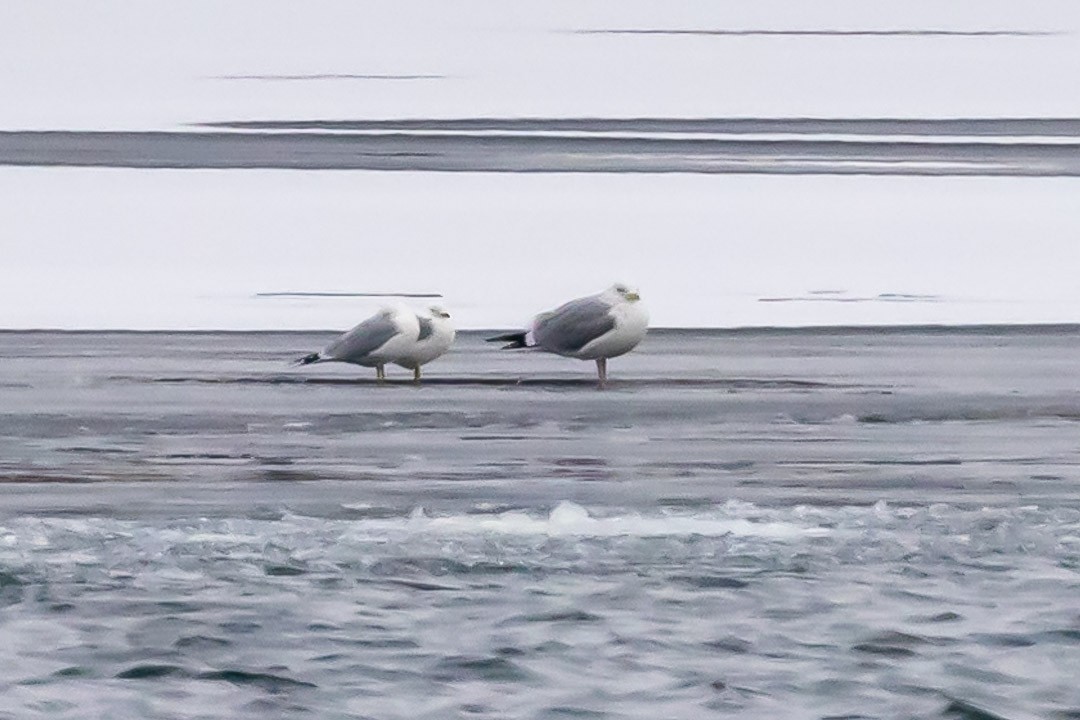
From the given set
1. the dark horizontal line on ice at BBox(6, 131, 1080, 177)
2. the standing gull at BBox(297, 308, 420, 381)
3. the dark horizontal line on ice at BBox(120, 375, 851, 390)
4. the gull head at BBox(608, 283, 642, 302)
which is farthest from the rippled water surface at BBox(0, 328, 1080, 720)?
the dark horizontal line on ice at BBox(6, 131, 1080, 177)

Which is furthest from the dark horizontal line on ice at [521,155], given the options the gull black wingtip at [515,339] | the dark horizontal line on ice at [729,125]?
the gull black wingtip at [515,339]

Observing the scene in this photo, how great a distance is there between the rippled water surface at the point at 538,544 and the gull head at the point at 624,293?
0.38m

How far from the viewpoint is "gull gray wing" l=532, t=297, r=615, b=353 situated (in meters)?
9.94

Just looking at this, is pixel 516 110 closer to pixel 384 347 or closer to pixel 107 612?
pixel 384 347

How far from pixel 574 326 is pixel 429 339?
2.01ft

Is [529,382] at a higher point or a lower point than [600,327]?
lower

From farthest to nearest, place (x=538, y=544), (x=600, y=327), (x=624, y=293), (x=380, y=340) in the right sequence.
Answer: (x=624, y=293)
(x=600, y=327)
(x=380, y=340)
(x=538, y=544)

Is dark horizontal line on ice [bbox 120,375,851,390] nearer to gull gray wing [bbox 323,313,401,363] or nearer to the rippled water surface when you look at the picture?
the rippled water surface

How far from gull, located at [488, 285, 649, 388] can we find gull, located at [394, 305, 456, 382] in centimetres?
45

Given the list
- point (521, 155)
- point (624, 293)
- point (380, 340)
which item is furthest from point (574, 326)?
point (521, 155)

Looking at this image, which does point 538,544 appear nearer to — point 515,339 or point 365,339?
point 365,339

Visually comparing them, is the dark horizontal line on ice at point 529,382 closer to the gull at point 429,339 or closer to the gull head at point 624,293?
the gull at point 429,339

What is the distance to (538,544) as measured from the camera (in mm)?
6441

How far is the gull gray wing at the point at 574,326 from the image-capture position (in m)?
9.94
